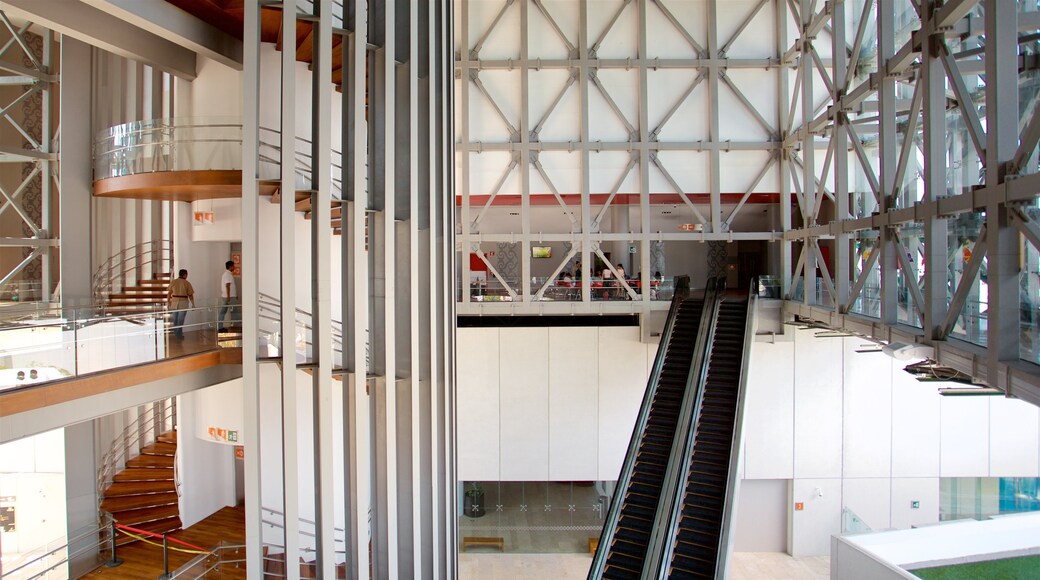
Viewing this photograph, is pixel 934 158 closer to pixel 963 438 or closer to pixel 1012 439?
pixel 963 438

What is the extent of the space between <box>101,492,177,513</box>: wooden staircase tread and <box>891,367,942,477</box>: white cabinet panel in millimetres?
19590

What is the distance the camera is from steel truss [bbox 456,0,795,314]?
18.6 metres

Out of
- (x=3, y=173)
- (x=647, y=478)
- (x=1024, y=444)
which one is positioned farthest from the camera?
(x=1024, y=444)

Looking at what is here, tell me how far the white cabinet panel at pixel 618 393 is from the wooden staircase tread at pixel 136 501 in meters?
11.5

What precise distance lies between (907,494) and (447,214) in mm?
16449

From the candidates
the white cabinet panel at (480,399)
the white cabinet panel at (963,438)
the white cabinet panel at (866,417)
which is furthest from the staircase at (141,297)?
the white cabinet panel at (963,438)

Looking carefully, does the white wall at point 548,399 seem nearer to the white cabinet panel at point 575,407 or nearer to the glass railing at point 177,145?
the white cabinet panel at point 575,407

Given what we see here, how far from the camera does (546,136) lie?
19.1 metres

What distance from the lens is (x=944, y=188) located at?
9.83m

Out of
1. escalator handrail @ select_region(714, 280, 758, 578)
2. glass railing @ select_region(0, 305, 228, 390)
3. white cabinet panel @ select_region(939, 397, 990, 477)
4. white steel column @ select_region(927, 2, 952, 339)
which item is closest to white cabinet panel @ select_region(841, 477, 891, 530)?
white cabinet panel @ select_region(939, 397, 990, 477)

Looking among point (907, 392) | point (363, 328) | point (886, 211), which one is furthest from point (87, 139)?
point (907, 392)

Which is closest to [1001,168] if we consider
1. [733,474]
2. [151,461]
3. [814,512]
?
[733,474]

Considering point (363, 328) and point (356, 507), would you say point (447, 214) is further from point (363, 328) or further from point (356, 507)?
point (356, 507)

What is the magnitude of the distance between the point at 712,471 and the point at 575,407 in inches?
298
